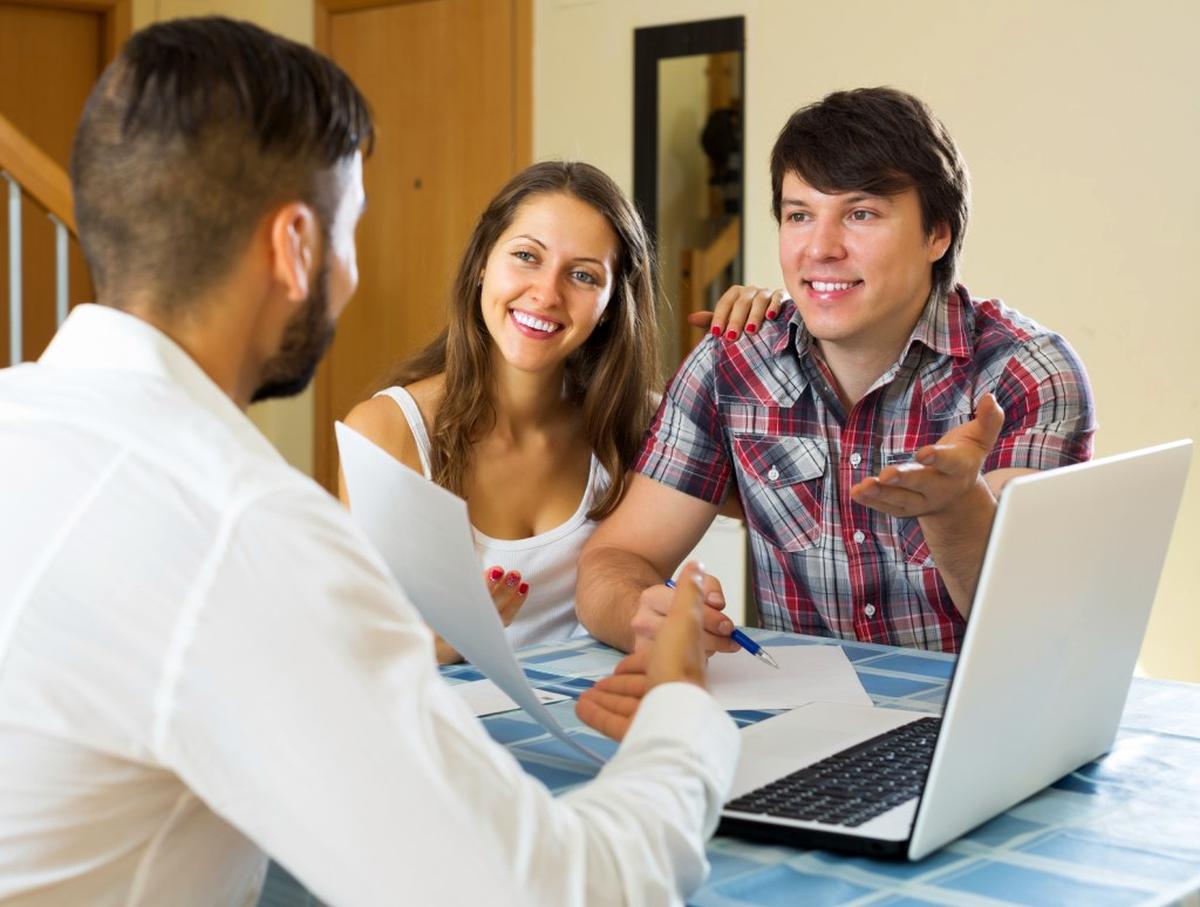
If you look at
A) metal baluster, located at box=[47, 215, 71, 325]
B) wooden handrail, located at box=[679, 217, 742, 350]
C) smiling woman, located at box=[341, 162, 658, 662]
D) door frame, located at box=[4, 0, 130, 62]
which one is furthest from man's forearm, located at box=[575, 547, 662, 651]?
door frame, located at box=[4, 0, 130, 62]

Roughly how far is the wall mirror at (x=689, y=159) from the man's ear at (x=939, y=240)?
195 cm

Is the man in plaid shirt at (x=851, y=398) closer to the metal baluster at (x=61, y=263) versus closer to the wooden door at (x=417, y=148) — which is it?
the metal baluster at (x=61, y=263)

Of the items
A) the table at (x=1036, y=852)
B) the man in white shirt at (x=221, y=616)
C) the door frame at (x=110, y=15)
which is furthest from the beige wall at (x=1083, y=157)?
the man in white shirt at (x=221, y=616)

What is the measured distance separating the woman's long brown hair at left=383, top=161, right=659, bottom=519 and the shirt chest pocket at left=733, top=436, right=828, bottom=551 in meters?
0.23

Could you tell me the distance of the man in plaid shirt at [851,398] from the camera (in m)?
1.99

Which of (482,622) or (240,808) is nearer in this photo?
(240,808)

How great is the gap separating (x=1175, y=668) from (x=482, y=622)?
2623mm

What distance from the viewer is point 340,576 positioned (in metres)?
0.76

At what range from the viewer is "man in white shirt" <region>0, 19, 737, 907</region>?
74 cm

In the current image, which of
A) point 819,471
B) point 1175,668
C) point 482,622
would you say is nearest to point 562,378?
point 819,471

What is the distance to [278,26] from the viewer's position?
16.8 ft

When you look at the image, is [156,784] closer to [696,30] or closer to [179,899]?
[179,899]

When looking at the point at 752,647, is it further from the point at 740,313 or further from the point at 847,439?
the point at 740,313

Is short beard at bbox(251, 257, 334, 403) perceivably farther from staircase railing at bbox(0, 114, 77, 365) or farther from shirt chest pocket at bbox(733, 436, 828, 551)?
staircase railing at bbox(0, 114, 77, 365)
